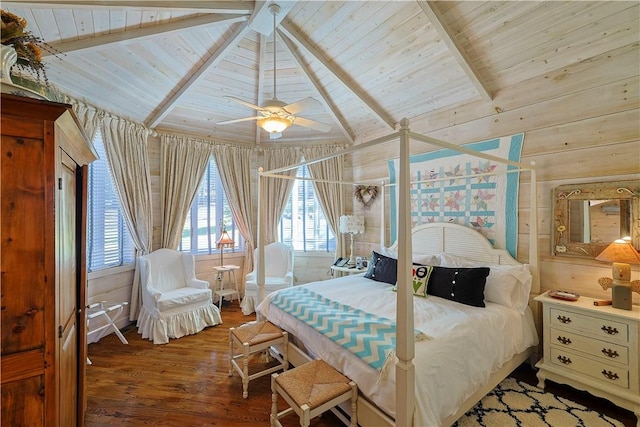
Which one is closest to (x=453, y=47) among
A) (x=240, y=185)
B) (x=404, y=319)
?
(x=404, y=319)

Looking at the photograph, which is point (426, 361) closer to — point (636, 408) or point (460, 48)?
point (636, 408)

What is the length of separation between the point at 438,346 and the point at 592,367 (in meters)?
1.40

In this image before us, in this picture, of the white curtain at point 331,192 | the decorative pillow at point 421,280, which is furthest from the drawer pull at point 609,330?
the white curtain at point 331,192

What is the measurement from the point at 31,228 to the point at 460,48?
129 inches

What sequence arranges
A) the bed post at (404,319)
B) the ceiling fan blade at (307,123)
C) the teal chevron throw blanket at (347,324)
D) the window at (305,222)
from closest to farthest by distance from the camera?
the bed post at (404,319) < the teal chevron throw blanket at (347,324) < the ceiling fan blade at (307,123) < the window at (305,222)

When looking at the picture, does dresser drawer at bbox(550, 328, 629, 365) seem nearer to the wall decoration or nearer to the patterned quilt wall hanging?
the patterned quilt wall hanging

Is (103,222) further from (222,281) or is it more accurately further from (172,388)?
(172,388)

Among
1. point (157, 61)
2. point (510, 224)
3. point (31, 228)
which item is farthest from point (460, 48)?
point (31, 228)

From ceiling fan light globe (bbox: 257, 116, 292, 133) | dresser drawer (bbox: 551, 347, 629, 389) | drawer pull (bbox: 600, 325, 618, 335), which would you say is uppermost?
ceiling fan light globe (bbox: 257, 116, 292, 133)

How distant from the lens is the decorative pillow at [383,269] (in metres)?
3.22

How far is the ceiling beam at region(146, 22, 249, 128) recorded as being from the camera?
273cm

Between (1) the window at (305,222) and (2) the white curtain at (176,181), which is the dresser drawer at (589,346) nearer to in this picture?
(1) the window at (305,222)

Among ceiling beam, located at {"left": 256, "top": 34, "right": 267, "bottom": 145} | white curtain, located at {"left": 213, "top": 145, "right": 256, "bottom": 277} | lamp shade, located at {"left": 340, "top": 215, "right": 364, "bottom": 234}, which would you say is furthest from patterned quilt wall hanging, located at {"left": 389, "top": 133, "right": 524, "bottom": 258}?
white curtain, located at {"left": 213, "top": 145, "right": 256, "bottom": 277}

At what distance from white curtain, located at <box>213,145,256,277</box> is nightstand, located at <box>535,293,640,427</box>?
3.93m
